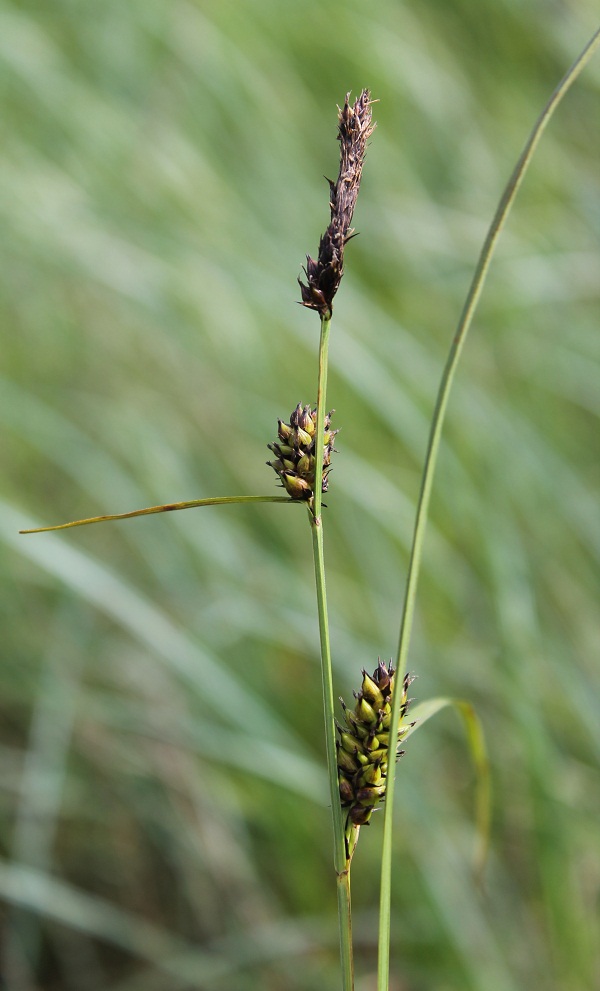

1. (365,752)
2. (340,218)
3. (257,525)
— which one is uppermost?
(257,525)

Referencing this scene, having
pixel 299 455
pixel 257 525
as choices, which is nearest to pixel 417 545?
pixel 299 455

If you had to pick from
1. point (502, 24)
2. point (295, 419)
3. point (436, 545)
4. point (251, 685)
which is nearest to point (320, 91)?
point (502, 24)

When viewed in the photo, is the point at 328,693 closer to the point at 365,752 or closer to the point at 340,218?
the point at 365,752

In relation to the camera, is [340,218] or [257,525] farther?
[257,525]

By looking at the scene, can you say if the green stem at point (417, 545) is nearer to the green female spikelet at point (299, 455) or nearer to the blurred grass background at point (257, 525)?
the green female spikelet at point (299, 455)

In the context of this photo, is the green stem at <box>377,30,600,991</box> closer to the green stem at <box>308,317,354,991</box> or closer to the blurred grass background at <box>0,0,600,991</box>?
the green stem at <box>308,317,354,991</box>

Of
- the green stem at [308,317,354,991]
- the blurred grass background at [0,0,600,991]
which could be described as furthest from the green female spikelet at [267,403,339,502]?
the blurred grass background at [0,0,600,991]

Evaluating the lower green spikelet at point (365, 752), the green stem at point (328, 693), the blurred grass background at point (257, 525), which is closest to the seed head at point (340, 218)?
the green stem at point (328, 693)
